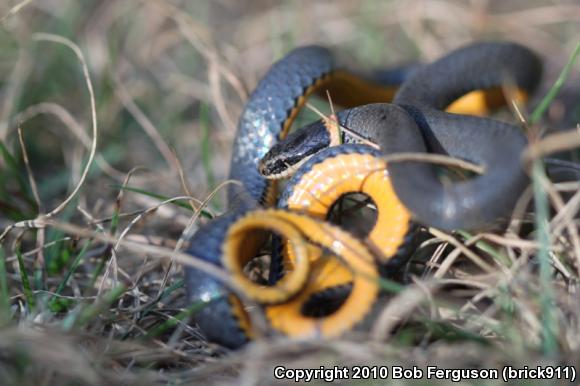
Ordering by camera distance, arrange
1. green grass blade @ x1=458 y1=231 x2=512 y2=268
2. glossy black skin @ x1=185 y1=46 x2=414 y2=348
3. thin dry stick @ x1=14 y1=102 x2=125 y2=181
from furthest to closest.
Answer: thin dry stick @ x1=14 y1=102 x2=125 y2=181, glossy black skin @ x1=185 y1=46 x2=414 y2=348, green grass blade @ x1=458 y1=231 x2=512 y2=268

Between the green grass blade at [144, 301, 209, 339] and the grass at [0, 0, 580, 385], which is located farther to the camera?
the green grass blade at [144, 301, 209, 339]

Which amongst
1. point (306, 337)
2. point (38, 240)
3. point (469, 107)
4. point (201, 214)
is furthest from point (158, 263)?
point (469, 107)

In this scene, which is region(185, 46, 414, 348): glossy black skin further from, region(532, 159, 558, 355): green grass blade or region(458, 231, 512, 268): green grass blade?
region(532, 159, 558, 355): green grass blade

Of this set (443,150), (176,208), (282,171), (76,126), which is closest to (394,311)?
(443,150)

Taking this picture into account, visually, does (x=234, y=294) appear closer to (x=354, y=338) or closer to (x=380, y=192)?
(x=354, y=338)

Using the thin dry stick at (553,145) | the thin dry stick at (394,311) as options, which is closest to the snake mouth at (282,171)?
the thin dry stick at (394,311)

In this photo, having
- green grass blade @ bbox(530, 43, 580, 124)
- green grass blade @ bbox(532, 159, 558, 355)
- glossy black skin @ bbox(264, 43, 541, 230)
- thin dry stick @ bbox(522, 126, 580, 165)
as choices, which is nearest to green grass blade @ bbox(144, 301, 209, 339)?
glossy black skin @ bbox(264, 43, 541, 230)

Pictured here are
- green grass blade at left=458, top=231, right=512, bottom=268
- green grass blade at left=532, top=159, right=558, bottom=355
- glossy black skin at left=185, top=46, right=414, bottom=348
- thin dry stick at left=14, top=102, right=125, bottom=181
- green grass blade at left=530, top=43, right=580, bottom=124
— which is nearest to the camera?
green grass blade at left=532, top=159, right=558, bottom=355
